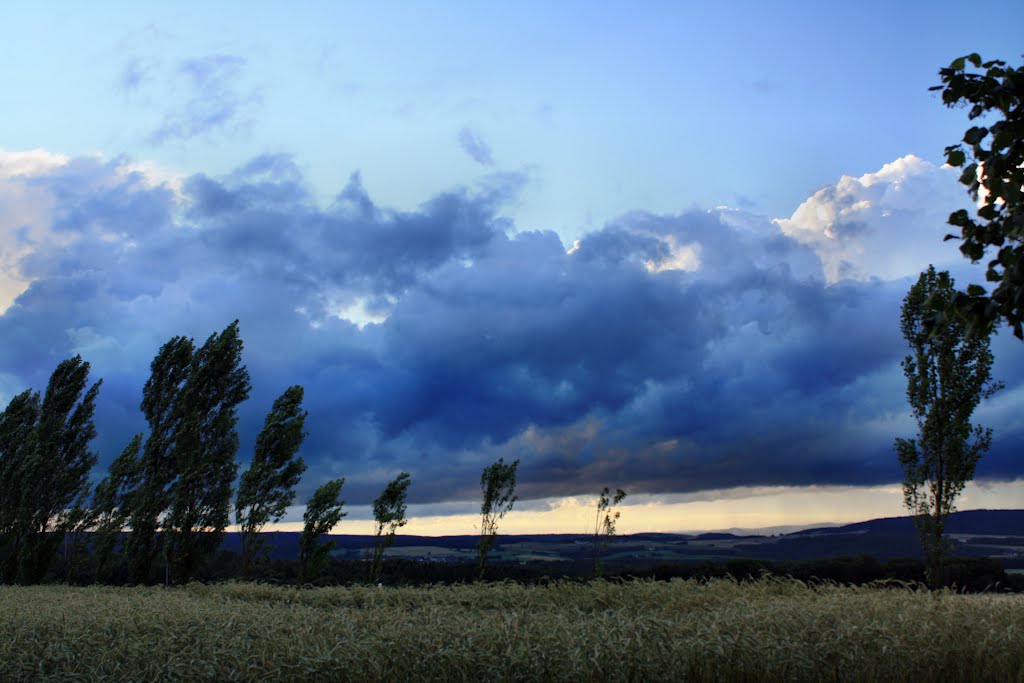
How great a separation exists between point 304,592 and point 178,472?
44.1 feet

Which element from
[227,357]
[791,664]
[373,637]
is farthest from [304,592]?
[227,357]

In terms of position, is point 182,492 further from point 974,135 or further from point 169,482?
point 974,135

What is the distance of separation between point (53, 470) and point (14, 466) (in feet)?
8.59

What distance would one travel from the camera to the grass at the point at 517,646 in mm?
6641

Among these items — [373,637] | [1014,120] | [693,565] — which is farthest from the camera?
[693,565]

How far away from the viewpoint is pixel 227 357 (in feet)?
94.8

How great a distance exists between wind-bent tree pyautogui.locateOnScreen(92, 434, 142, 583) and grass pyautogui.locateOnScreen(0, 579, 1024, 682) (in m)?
20.4

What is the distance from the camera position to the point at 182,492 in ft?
87.1

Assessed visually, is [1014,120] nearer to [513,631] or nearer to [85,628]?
[513,631]

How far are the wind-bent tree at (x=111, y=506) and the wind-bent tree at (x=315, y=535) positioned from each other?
7156 millimetres

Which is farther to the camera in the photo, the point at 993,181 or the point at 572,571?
the point at 572,571

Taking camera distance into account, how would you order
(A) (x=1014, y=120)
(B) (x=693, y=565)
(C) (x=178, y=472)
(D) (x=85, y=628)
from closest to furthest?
1. (A) (x=1014, y=120)
2. (D) (x=85, y=628)
3. (B) (x=693, y=565)
4. (C) (x=178, y=472)

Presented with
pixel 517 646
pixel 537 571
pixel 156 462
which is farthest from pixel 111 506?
pixel 517 646

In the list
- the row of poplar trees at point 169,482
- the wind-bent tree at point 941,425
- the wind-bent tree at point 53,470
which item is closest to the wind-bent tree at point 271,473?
the row of poplar trees at point 169,482
